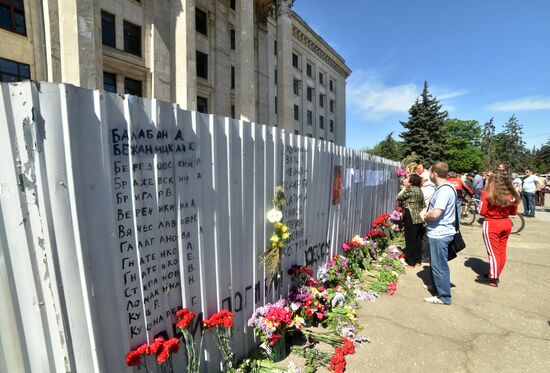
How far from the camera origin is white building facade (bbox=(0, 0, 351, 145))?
1107 centimetres

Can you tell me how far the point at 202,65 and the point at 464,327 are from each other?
73.0 ft

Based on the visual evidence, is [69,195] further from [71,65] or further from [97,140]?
[71,65]

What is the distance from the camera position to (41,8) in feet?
38.0

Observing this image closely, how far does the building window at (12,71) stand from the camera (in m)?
11.0

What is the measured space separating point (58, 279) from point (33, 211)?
0.44 metres

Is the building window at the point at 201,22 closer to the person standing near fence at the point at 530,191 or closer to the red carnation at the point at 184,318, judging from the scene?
the person standing near fence at the point at 530,191

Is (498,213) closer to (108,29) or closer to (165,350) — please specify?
(165,350)

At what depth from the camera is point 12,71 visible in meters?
11.2

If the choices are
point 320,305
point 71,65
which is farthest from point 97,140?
point 71,65

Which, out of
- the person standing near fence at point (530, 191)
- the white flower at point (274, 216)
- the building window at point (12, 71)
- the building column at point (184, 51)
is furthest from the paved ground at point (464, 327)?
the building window at point (12, 71)

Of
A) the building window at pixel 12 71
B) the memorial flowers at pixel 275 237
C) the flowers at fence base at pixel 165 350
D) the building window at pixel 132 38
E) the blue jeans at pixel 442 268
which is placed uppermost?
the building window at pixel 132 38

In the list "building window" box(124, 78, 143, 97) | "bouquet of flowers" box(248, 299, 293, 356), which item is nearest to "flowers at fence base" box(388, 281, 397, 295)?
"bouquet of flowers" box(248, 299, 293, 356)

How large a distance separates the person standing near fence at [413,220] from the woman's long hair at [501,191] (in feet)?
4.47

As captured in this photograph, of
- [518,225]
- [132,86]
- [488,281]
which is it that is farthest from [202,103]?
[488,281]
